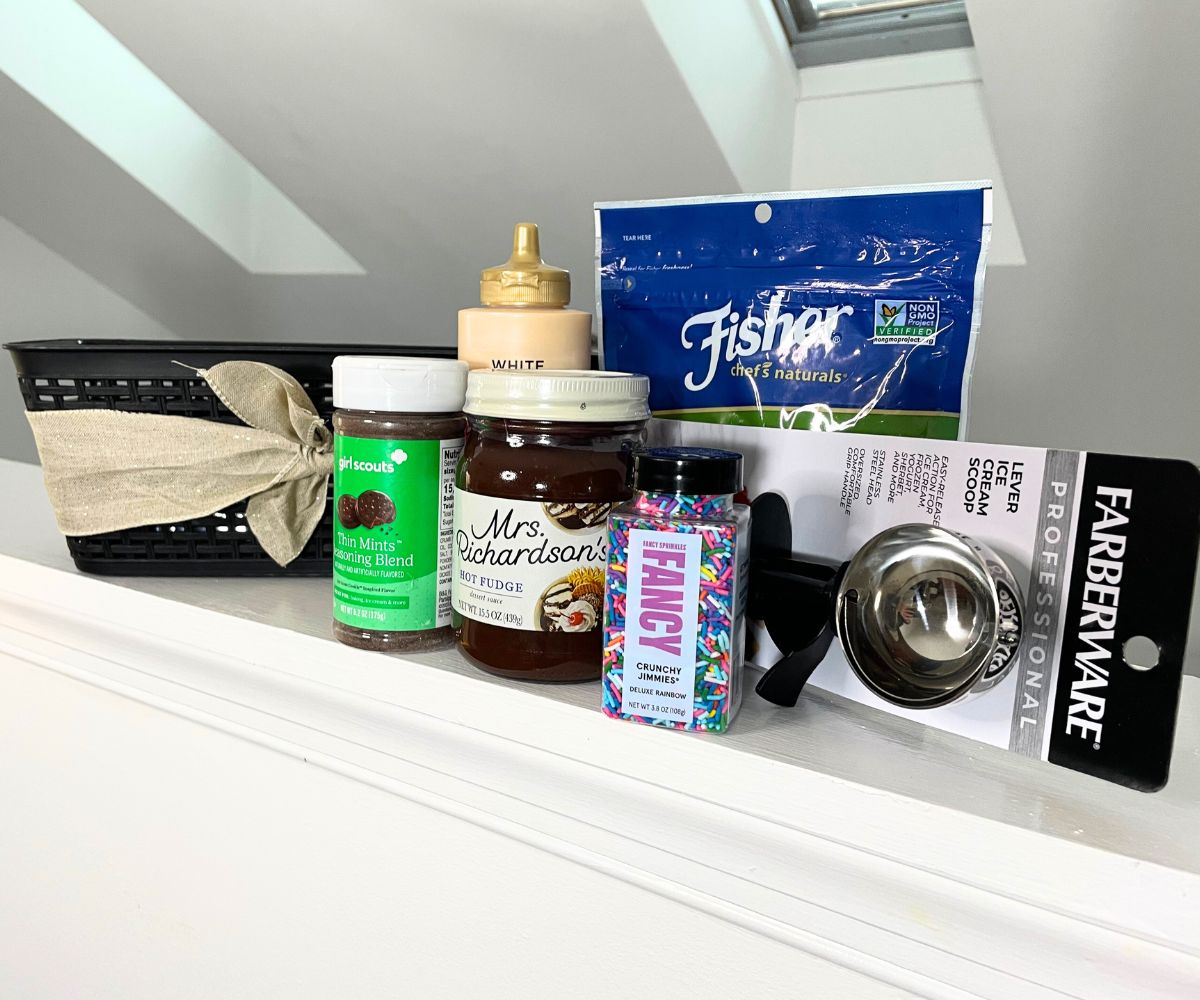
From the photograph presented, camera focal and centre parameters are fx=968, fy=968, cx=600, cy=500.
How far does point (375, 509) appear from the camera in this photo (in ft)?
1.78

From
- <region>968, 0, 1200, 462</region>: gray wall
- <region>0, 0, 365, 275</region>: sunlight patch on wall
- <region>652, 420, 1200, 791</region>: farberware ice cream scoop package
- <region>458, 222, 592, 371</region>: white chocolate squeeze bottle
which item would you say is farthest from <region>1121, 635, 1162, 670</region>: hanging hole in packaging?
<region>0, 0, 365, 275</region>: sunlight patch on wall

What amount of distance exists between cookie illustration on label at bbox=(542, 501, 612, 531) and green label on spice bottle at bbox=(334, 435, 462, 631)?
9 centimetres

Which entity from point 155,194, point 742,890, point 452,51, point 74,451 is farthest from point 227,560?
point 155,194

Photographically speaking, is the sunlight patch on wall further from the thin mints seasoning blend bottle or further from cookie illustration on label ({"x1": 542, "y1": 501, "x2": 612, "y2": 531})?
cookie illustration on label ({"x1": 542, "y1": 501, "x2": 612, "y2": 531})

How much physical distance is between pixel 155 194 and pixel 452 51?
0.85 m

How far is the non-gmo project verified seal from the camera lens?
57cm

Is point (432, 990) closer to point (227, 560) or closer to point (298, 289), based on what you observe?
point (227, 560)

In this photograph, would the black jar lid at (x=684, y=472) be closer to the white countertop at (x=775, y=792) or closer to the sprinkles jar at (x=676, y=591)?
the sprinkles jar at (x=676, y=591)

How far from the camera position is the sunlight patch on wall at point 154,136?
1627 millimetres

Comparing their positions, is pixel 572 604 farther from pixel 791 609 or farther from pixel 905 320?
pixel 905 320

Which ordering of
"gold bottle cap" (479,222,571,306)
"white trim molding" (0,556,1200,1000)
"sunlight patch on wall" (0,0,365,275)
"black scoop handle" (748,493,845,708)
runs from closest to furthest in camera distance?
"white trim molding" (0,556,1200,1000), "black scoop handle" (748,493,845,708), "gold bottle cap" (479,222,571,306), "sunlight patch on wall" (0,0,365,275)

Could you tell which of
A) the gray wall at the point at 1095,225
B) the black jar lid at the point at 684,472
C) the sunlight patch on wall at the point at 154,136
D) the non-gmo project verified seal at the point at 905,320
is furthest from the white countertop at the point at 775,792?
the sunlight patch on wall at the point at 154,136

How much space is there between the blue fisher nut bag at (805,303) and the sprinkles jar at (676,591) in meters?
0.16

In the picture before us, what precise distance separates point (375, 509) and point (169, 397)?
21 cm
